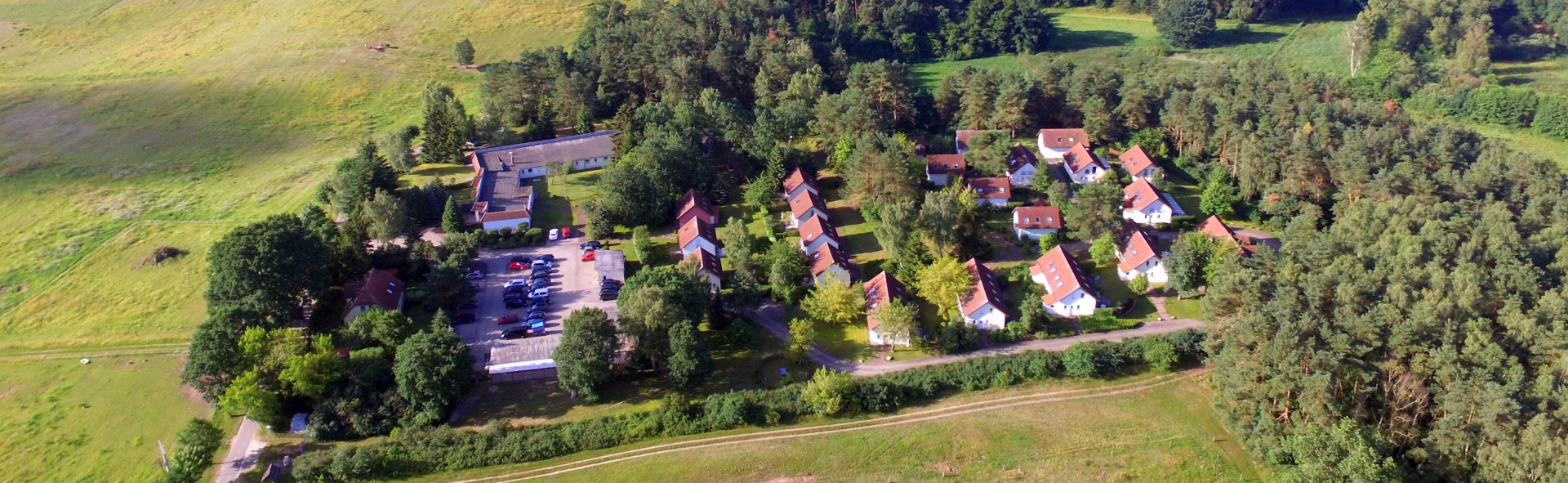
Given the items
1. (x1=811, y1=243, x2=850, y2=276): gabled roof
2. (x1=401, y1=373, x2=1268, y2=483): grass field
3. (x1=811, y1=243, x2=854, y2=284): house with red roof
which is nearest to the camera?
(x1=401, y1=373, x2=1268, y2=483): grass field

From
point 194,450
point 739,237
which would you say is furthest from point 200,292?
point 739,237

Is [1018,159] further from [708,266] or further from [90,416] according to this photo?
[90,416]

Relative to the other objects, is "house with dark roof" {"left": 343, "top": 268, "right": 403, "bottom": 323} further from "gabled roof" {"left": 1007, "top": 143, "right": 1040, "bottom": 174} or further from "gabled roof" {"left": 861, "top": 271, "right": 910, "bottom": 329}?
"gabled roof" {"left": 1007, "top": 143, "right": 1040, "bottom": 174}

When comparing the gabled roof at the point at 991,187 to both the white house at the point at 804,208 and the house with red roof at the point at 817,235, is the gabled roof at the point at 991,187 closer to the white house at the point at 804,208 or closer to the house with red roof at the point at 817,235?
the white house at the point at 804,208

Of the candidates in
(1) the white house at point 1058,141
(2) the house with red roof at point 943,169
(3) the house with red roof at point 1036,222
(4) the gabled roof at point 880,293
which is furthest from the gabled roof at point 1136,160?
(4) the gabled roof at point 880,293

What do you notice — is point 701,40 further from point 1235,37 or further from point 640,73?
point 1235,37

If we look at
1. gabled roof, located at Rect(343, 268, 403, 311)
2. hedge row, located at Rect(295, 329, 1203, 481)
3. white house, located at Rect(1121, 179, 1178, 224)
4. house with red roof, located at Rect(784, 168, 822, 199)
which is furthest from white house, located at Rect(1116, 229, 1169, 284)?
gabled roof, located at Rect(343, 268, 403, 311)
